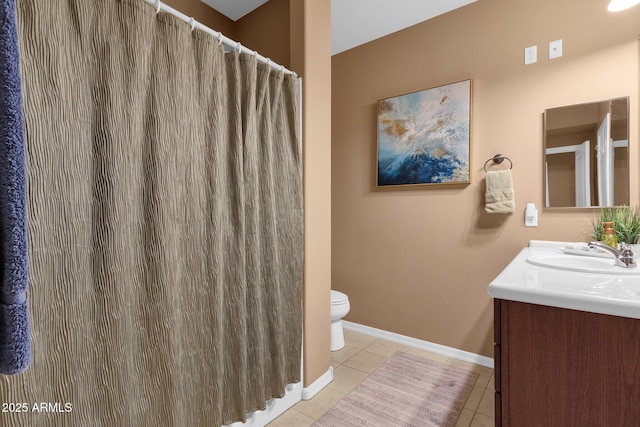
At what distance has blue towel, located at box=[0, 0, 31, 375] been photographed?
41 cm

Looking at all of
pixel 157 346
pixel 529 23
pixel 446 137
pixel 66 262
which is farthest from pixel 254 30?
pixel 157 346

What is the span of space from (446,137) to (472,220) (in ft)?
2.09

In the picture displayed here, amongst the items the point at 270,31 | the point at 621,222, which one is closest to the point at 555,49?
the point at 621,222

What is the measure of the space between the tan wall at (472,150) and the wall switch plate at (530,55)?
0.10ft

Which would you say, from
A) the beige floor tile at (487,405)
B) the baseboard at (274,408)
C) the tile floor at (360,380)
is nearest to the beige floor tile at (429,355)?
the tile floor at (360,380)

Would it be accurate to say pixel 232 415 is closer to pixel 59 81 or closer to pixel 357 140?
pixel 59 81

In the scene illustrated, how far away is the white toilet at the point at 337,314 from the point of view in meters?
2.22

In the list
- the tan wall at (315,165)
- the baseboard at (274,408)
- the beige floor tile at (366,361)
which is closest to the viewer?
the baseboard at (274,408)

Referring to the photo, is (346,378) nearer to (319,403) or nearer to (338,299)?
(319,403)

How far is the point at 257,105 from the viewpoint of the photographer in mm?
1483

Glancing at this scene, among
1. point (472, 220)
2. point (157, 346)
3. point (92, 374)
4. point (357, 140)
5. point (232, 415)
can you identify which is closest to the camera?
point (92, 374)

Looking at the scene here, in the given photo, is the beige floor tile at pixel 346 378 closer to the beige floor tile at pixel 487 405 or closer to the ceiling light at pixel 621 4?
the beige floor tile at pixel 487 405

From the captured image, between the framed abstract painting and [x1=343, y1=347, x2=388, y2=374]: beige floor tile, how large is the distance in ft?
4.47

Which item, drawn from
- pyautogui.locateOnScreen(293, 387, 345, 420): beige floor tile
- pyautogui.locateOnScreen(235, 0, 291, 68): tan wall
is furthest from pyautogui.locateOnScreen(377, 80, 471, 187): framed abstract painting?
pyautogui.locateOnScreen(293, 387, 345, 420): beige floor tile
